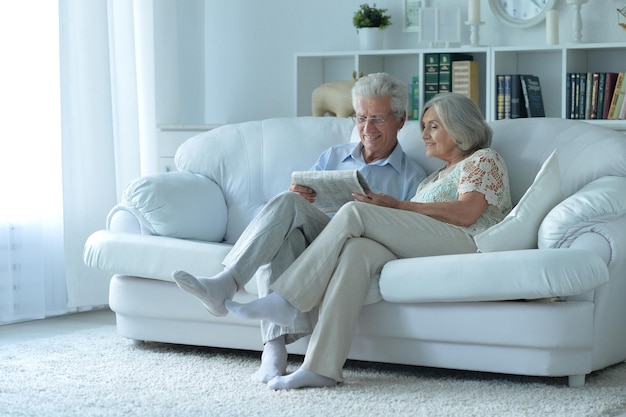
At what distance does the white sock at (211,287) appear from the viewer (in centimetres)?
293

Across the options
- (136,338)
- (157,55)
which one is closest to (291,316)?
(136,338)

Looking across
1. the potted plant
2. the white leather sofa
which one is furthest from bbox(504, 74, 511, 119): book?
the white leather sofa

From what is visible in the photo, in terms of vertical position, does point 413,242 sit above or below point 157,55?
below

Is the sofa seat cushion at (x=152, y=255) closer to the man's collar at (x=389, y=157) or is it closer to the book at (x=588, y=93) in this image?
the man's collar at (x=389, y=157)

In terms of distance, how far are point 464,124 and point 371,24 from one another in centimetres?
168

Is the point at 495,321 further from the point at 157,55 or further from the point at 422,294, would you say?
the point at 157,55

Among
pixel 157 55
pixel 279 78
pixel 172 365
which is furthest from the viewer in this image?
pixel 279 78

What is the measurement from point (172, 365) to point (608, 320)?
141 centimetres

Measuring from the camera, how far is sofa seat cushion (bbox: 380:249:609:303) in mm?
2818

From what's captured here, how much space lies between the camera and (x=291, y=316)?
10.0 ft

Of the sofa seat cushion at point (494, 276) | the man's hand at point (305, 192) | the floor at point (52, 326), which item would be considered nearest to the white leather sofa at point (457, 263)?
the sofa seat cushion at point (494, 276)

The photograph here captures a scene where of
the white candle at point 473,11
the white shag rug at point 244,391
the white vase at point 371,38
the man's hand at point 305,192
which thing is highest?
the white candle at point 473,11

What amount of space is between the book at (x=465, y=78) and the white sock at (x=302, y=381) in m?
2.13

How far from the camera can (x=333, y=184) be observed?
10.9ft
